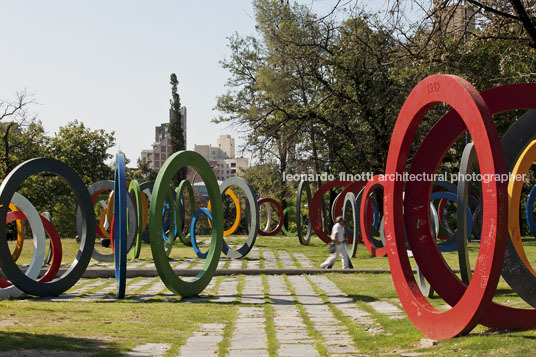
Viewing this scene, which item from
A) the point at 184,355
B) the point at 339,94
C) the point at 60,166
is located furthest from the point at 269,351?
the point at 339,94

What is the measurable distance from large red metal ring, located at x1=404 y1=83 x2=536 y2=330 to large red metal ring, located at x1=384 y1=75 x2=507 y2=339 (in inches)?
1.1

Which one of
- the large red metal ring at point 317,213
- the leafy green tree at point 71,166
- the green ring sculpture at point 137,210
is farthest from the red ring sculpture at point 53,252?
the leafy green tree at point 71,166

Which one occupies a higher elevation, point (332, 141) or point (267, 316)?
point (332, 141)

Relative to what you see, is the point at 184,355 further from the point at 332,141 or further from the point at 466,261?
the point at 332,141

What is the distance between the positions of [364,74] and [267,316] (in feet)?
76.1

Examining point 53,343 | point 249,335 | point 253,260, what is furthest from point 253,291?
point 253,260

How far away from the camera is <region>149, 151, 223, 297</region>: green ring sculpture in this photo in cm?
1261

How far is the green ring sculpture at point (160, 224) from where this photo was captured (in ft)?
41.4

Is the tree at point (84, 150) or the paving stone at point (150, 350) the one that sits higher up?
the tree at point (84, 150)

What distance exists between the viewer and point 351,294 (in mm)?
13078

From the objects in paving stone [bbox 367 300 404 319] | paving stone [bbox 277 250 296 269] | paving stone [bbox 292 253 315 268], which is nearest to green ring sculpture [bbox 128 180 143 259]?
paving stone [bbox 277 250 296 269]

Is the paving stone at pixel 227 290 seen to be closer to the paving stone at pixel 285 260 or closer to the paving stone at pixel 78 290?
the paving stone at pixel 78 290

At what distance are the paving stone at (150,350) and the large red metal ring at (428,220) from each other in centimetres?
314

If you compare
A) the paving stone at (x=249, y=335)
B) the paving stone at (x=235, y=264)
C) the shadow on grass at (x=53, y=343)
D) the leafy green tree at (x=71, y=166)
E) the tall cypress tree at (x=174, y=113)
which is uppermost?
the tall cypress tree at (x=174, y=113)
